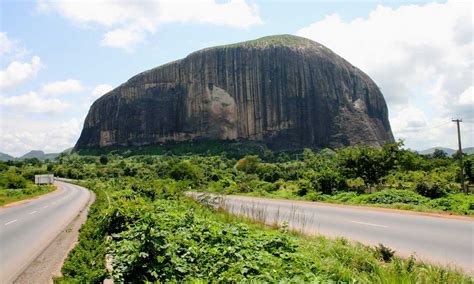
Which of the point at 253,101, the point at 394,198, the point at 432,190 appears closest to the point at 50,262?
the point at 394,198

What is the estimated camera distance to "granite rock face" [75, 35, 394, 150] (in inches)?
4402

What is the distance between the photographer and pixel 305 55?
11994 centimetres

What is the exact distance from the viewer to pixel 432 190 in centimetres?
2080

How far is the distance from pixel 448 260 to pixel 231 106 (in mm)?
108466

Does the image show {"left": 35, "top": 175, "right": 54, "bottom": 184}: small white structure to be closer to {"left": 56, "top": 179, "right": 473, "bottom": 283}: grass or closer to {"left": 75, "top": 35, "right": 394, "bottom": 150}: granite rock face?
{"left": 75, "top": 35, "right": 394, "bottom": 150}: granite rock face

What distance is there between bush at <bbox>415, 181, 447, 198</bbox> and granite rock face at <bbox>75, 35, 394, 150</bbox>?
87.8 meters

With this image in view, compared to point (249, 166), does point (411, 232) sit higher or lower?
lower

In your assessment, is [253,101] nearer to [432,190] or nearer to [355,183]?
[355,183]

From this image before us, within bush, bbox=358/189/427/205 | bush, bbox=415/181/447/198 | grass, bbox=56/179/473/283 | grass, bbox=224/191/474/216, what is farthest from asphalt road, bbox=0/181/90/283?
bush, bbox=415/181/447/198

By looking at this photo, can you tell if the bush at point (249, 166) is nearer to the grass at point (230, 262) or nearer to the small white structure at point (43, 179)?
the small white structure at point (43, 179)

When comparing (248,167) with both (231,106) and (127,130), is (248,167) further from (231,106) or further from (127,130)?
(127,130)

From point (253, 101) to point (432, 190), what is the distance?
9634cm

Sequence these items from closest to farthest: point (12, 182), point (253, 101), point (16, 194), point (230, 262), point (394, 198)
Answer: point (230, 262) → point (394, 198) → point (16, 194) → point (12, 182) → point (253, 101)

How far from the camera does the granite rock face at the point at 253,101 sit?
111812 millimetres
